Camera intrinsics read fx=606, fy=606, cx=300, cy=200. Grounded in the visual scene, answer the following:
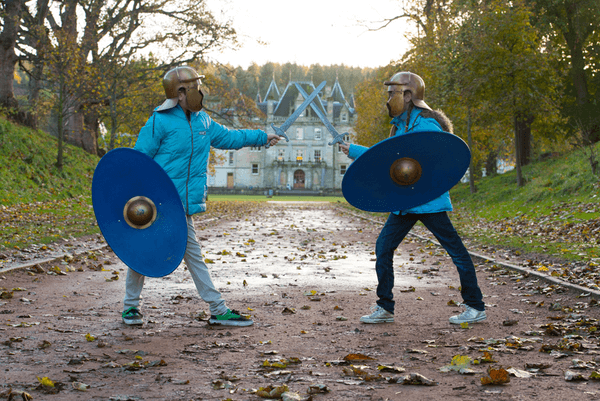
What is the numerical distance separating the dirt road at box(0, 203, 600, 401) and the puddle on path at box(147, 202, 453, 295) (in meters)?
0.08

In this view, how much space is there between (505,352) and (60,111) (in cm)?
2141

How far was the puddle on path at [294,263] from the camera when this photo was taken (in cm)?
780

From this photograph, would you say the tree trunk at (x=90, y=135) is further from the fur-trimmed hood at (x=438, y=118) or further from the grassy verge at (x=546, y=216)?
the fur-trimmed hood at (x=438, y=118)

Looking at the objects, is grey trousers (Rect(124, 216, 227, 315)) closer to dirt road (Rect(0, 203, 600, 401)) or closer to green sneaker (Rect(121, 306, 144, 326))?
green sneaker (Rect(121, 306, 144, 326))

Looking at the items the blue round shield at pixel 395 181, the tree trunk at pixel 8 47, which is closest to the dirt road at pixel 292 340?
the blue round shield at pixel 395 181

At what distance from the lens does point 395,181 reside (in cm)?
545

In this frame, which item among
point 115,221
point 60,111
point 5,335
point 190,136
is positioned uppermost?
point 60,111

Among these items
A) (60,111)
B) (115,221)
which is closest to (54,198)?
(60,111)

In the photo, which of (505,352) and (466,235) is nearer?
(505,352)

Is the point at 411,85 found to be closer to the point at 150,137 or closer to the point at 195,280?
the point at 150,137

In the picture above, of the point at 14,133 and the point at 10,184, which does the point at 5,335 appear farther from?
the point at 14,133

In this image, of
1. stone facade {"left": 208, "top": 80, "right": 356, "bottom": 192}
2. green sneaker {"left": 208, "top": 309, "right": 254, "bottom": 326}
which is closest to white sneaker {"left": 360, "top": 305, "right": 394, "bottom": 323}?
green sneaker {"left": 208, "top": 309, "right": 254, "bottom": 326}

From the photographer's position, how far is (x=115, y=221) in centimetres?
520

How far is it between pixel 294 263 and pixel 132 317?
15.9 ft
